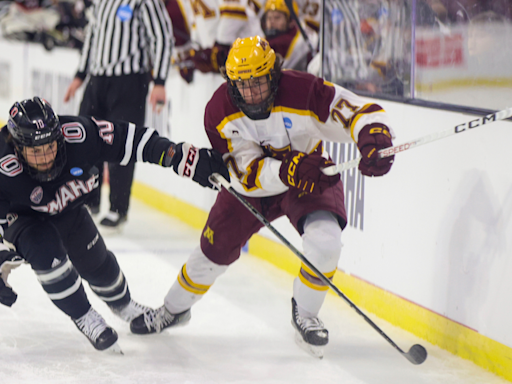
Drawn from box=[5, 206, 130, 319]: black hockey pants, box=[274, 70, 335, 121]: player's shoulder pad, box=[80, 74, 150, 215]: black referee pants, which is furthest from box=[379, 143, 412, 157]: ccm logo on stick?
box=[80, 74, 150, 215]: black referee pants

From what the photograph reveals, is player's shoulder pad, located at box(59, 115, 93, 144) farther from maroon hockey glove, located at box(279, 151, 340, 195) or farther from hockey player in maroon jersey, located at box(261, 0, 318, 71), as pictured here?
hockey player in maroon jersey, located at box(261, 0, 318, 71)

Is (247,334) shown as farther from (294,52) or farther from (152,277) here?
(294,52)

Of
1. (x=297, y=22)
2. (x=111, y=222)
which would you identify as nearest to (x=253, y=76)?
(x=297, y=22)

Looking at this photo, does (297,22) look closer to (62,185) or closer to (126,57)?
(126,57)

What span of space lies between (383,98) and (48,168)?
4.75 feet

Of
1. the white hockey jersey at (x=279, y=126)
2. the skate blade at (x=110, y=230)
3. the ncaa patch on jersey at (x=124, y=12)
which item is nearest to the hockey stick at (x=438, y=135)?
the white hockey jersey at (x=279, y=126)

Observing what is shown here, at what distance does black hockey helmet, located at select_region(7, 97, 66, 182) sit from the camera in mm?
2229

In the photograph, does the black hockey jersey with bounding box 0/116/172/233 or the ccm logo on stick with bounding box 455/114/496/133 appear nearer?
the ccm logo on stick with bounding box 455/114/496/133

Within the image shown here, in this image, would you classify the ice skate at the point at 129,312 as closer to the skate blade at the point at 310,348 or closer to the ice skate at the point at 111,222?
the skate blade at the point at 310,348

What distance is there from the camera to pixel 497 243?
7.79 feet

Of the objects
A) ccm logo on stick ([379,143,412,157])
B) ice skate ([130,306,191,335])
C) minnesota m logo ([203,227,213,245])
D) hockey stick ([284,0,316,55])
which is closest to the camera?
ccm logo on stick ([379,143,412,157])

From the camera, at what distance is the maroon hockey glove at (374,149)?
2133 millimetres

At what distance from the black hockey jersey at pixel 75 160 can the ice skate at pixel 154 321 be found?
20.1 inches

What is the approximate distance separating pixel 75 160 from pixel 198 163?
0.41m
